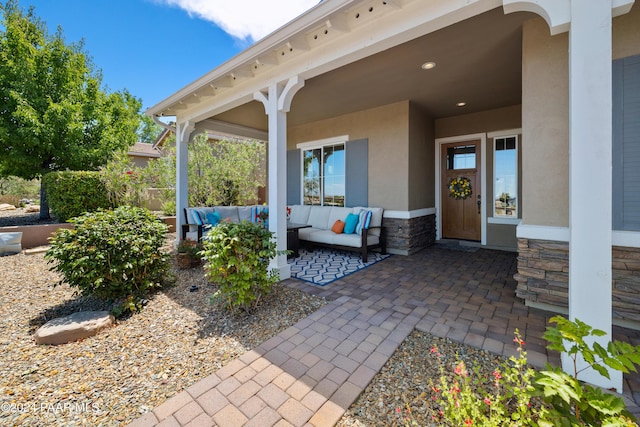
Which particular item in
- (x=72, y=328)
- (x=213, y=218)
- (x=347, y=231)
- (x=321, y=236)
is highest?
(x=213, y=218)

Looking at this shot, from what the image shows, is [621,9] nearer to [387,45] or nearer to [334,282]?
[387,45]

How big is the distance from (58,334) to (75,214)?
5.54 meters

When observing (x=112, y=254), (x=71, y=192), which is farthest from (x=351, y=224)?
(x=71, y=192)

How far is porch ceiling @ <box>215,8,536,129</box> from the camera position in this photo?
3170 mm

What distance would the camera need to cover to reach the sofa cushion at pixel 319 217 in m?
6.26

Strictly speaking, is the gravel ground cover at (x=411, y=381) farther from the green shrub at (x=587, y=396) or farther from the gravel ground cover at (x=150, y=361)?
the green shrub at (x=587, y=396)

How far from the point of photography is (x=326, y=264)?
190 inches

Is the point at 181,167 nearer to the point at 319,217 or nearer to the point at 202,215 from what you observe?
the point at 202,215

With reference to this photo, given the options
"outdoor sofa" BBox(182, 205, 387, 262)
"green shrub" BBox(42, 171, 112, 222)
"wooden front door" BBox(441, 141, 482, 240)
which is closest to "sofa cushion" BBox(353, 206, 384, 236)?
"outdoor sofa" BBox(182, 205, 387, 262)

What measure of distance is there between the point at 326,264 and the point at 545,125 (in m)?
3.50

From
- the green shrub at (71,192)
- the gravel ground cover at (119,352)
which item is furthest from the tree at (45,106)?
the gravel ground cover at (119,352)

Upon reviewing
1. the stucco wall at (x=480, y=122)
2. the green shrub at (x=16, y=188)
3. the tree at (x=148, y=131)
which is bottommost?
the green shrub at (x=16, y=188)

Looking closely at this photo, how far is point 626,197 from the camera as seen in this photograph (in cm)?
236

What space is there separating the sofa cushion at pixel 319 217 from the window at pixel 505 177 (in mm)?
3636
